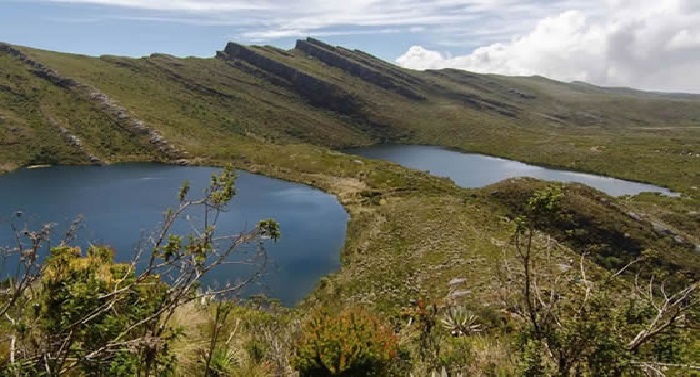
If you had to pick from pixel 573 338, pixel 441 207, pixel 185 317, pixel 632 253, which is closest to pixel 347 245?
pixel 441 207

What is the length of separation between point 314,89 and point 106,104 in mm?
83060

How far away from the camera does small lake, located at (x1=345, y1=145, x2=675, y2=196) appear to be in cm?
9031

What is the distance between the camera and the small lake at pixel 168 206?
37281mm

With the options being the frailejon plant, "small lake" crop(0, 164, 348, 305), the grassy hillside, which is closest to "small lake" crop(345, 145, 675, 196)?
the grassy hillside

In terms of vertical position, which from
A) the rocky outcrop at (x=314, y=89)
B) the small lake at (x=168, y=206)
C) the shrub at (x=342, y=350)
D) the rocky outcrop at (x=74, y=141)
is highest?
the rocky outcrop at (x=314, y=89)

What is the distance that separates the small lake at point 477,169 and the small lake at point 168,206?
37.9 meters

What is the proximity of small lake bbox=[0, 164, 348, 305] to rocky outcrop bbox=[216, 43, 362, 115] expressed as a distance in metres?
93.6

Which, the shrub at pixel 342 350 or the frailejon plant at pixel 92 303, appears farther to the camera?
the shrub at pixel 342 350

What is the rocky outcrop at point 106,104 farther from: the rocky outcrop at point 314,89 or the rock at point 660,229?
the rocky outcrop at point 314,89

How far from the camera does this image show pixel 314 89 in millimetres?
181125

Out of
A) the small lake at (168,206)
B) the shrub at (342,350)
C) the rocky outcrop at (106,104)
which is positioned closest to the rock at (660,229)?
the small lake at (168,206)

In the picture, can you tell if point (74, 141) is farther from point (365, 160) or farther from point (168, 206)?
point (365, 160)

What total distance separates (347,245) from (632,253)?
23333 mm

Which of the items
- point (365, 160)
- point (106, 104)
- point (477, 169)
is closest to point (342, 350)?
point (365, 160)
